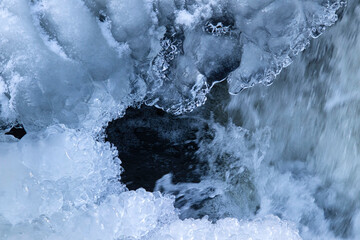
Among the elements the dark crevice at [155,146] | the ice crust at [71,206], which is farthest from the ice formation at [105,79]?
the dark crevice at [155,146]

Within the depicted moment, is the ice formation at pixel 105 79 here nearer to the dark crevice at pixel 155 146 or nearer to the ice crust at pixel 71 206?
the ice crust at pixel 71 206

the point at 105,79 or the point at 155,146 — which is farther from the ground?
the point at 105,79

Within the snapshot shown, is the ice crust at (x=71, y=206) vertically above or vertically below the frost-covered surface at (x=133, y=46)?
below

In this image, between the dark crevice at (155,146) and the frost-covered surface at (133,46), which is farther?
the dark crevice at (155,146)

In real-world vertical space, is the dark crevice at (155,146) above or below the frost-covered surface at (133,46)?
below

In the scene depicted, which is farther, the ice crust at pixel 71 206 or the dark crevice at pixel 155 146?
the dark crevice at pixel 155 146

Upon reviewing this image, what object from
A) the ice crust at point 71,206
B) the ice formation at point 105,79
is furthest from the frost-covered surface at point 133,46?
the ice crust at point 71,206

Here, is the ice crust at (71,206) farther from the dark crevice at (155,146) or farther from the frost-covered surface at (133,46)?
the dark crevice at (155,146)

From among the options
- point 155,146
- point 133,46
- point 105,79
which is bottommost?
point 155,146

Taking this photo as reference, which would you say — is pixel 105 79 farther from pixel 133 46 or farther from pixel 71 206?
pixel 71 206

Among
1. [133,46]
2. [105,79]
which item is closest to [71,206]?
[105,79]
